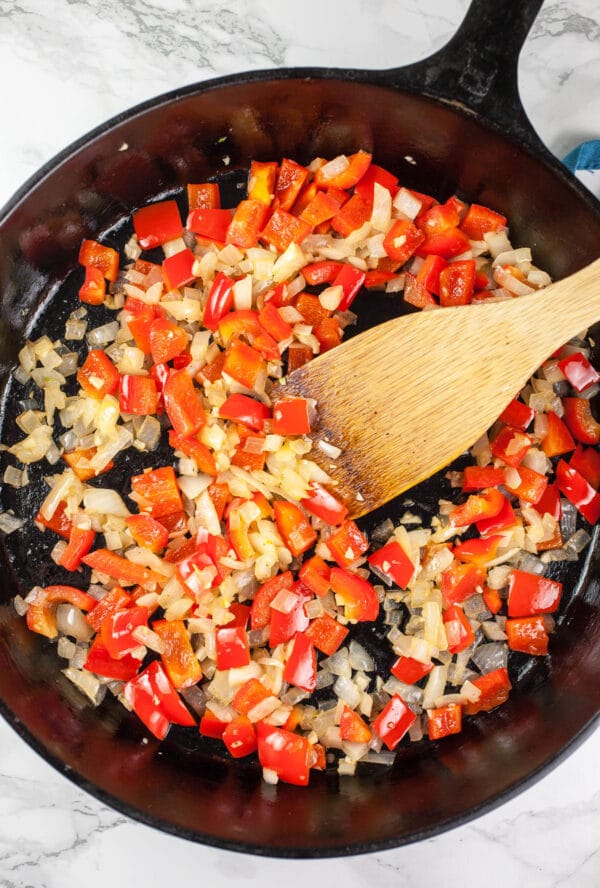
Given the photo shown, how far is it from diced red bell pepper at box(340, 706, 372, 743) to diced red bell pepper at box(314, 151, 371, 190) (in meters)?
1.41

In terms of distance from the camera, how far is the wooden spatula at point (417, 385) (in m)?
1.97

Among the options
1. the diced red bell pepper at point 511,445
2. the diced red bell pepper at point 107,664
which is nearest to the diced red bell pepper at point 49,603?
the diced red bell pepper at point 107,664

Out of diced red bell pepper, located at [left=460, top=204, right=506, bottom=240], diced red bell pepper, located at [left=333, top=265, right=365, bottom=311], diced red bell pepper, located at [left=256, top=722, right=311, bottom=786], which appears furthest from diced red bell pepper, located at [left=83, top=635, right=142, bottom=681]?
diced red bell pepper, located at [left=460, top=204, right=506, bottom=240]

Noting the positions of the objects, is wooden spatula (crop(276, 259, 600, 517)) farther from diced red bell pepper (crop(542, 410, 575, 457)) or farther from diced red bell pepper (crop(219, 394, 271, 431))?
diced red bell pepper (crop(542, 410, 575, 457))

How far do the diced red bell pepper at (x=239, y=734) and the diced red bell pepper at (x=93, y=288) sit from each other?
3.88ft

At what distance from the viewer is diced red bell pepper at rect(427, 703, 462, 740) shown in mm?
2193

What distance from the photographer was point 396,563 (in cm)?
212

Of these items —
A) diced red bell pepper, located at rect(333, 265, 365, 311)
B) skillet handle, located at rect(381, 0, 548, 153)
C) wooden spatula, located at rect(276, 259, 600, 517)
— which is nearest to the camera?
skillet handle, located at rect(381, 0, 548, 153)

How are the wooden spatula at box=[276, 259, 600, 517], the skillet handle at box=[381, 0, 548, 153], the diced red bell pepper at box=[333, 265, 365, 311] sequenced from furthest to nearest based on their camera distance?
the diced red bell pepper at box=[333, 265, 365, 311] < the wooden spatula at box=[276, 259, 600, 517] < the skillet handle at box=[381, 0, 548, 153]

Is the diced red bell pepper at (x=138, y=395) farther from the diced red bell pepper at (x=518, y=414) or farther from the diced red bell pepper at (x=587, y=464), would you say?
the diced red bell pepper at (x=587, y=464)

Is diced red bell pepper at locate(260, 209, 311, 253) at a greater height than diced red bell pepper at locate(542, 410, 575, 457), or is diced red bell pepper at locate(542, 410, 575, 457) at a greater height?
diced red bell pepper at locate(260, 209, 311, 253)

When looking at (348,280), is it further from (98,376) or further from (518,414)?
(98,376)

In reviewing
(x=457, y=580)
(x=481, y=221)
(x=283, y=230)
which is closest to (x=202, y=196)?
(x=283, y=230)

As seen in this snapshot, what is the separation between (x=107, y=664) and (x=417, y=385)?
1081 millimetres
